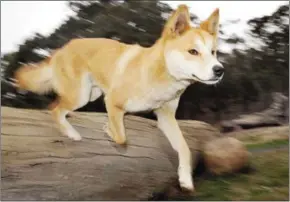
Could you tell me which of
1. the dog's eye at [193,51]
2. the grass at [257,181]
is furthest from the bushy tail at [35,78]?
the grass at [257,181]

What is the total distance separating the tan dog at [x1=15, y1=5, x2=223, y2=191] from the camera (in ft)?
5.81

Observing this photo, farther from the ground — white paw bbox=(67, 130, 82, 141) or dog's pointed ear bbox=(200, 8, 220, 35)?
dog's pointed ear bbox=(200, 8, 220, 35)

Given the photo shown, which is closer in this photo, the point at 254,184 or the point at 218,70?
the point at 218,70

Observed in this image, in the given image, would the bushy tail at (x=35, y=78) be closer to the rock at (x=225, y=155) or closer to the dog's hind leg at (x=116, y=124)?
the dog's hind leg at (x=116, y=124)

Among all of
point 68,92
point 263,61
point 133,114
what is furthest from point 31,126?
point 263,61

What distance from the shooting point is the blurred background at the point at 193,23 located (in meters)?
1.83

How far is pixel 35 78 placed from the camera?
1.82 meters

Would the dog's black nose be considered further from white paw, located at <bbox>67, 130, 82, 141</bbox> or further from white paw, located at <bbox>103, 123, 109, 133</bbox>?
white paw, located at <bbox>67, 130, 82, 141</bbox>

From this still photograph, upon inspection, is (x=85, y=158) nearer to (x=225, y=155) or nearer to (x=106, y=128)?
(x=106, y=128)

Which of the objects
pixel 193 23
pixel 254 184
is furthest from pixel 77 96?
pixel 254 184

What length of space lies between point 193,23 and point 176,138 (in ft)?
1.47

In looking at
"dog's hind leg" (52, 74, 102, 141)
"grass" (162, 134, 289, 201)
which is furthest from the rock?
"dog's hind leg" (52, 74, 102, 141)

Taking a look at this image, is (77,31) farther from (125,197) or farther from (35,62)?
(125,197)

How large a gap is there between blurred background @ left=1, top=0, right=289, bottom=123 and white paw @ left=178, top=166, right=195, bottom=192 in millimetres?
213
